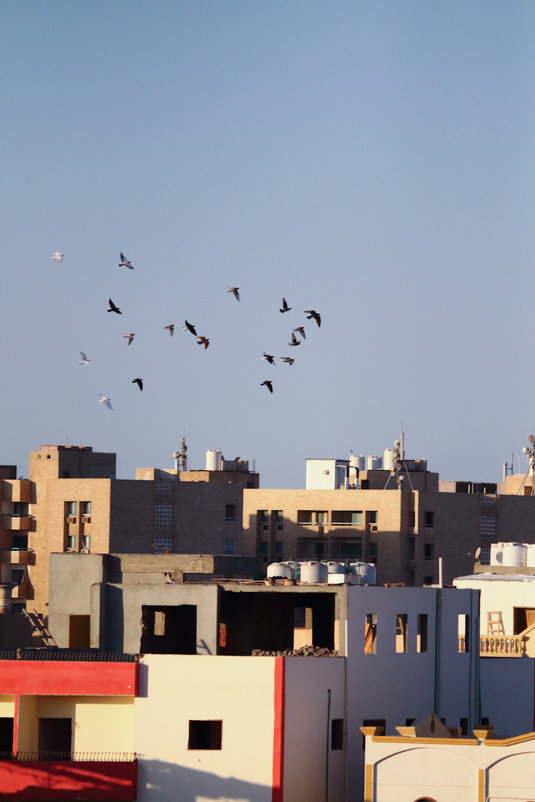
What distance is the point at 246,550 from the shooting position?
97562 millimetres

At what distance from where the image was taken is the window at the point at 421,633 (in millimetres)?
43531

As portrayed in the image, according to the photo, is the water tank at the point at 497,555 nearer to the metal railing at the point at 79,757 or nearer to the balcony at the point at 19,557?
the metal railing at the point at 79,757

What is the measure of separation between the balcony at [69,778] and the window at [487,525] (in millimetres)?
63497

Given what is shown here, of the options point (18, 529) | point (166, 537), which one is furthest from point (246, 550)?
point (18, 529)

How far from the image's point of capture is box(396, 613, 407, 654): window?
4309cm

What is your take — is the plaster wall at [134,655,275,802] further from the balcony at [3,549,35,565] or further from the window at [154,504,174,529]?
the balcony at [3,549,35,565]

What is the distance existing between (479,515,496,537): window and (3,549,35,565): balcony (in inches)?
1024

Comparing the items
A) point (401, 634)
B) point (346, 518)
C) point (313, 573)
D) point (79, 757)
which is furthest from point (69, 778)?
point (346, 518)

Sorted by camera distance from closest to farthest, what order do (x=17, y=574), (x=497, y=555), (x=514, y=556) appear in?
1. (x=514, y=556)
2. (x=497, y=555)
3. (x=17, y=574)

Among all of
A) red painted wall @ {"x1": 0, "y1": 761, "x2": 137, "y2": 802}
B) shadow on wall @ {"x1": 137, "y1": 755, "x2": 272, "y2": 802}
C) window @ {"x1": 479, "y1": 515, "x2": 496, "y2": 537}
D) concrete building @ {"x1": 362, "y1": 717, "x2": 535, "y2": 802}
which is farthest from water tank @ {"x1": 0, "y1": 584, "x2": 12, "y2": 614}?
window @ {"x1": 479, "y1": 515, "x2": 496, "y2": 537}

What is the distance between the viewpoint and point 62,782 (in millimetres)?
38812

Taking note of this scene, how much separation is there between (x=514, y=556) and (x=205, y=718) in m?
25.2

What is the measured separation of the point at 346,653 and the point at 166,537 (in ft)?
182

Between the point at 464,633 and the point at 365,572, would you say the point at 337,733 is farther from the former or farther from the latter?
the point at 365,572
